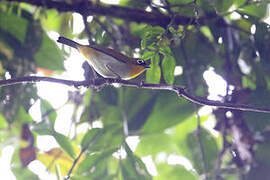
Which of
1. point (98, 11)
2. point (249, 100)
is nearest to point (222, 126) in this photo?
point (249, 100)

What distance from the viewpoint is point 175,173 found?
2.36 m

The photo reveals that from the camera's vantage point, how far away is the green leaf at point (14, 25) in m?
2.29

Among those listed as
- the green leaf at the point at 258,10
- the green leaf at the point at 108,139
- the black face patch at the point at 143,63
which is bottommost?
the green leaf at the point at 108,139

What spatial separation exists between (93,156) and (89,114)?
423mm

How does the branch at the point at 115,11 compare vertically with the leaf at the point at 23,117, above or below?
above

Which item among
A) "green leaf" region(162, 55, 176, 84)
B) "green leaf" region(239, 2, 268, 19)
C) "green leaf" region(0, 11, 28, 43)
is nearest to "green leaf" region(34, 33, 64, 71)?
"green leaf" region(0, 11, 28, 43)

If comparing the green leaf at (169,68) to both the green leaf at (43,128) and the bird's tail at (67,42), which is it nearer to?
the bird's tail at (67,42)

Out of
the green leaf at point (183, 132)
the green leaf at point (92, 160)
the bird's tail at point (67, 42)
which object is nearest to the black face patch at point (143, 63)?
the bird's tail at point (67, 42)

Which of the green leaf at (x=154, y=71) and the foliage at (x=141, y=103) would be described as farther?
the foliage at (x=141, y=103)

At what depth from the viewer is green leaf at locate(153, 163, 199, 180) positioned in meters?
2.32

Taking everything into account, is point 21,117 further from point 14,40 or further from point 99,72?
point 99,72

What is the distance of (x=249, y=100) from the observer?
2129 millimetres

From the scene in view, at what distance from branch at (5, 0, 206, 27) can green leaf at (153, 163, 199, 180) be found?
0.87m

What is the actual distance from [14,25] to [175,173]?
4.20ft
